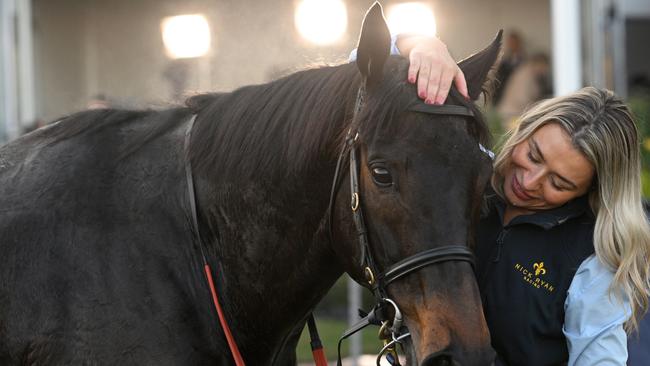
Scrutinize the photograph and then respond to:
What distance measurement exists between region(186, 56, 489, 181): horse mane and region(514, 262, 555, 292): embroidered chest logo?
1.62 feet

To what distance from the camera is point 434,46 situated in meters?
2.51

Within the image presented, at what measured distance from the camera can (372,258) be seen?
2.37 metres

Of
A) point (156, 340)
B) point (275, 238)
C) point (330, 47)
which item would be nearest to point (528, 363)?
point (275, 238)

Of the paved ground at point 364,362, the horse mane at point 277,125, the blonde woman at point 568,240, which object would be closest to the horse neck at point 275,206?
the horse mane at point 277,125

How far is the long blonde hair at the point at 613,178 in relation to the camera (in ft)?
8.43

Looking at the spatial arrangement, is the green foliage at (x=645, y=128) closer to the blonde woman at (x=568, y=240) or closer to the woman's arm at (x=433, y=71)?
the blonde woman at (x=568, y=240)

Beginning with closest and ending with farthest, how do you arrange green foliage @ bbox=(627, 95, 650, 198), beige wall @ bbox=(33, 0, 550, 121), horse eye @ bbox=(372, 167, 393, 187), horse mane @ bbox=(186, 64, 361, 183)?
horse eye @ bbox=(372, 167, 393, 187)
horse mane @ bbox=(186, 64, 361, 183)
green foliage @ bbox=(627, 95, 650, 198)
beige wall @ bbox=(33, 0, 550, 121)

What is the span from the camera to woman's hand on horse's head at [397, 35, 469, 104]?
7.66ft

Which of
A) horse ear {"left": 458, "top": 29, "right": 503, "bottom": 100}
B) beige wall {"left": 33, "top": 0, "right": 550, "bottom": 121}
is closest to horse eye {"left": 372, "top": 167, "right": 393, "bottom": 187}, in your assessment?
horse ear {"left": 458, "top": 29, "right": 503, "bottom": 100}

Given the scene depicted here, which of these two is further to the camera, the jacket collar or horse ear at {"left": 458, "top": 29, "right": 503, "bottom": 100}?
the jacket collar

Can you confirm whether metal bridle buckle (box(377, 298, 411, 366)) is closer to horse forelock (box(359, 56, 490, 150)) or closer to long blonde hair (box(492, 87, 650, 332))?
horse forelock (box(359, 56, 490, 150))

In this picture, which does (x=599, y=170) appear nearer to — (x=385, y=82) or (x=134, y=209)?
(x=385, y=82)

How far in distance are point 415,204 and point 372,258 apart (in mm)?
217

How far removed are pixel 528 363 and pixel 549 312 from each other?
0.55ft
